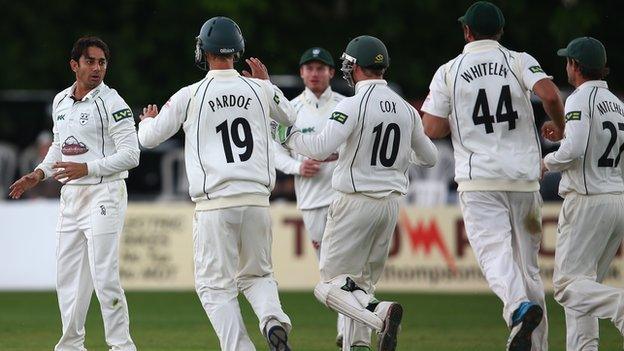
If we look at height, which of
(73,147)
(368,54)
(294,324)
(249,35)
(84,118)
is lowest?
(294,324)

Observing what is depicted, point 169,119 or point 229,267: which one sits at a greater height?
point 169,119

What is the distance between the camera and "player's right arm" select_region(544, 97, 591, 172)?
34.7ft

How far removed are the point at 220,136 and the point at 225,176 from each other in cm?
29

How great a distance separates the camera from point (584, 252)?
424 inches

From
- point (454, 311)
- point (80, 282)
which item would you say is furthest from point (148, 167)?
point (80, 282)

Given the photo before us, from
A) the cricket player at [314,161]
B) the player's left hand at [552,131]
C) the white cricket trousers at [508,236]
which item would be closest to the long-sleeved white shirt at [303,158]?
the cricket player at [314,161]

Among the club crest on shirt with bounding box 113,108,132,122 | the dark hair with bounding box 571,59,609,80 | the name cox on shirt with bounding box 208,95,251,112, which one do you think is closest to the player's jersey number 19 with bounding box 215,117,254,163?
the name cox on shirt with bounding box 208,95,251,112

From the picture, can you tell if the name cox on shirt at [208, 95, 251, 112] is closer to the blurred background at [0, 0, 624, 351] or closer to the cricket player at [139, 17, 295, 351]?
the cricket player at [139, 17, 295, 351]

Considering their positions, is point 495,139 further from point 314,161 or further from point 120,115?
point 314,161

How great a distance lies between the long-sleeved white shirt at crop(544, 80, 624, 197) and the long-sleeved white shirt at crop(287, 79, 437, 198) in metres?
1.14

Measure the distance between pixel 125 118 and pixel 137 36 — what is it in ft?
59.8

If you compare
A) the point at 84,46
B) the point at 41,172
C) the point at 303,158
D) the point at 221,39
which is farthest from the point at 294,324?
the point at 221,39

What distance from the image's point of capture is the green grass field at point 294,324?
1309cm

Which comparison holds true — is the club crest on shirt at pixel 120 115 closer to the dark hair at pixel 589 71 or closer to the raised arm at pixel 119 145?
the raised arm at pixel 119 145
